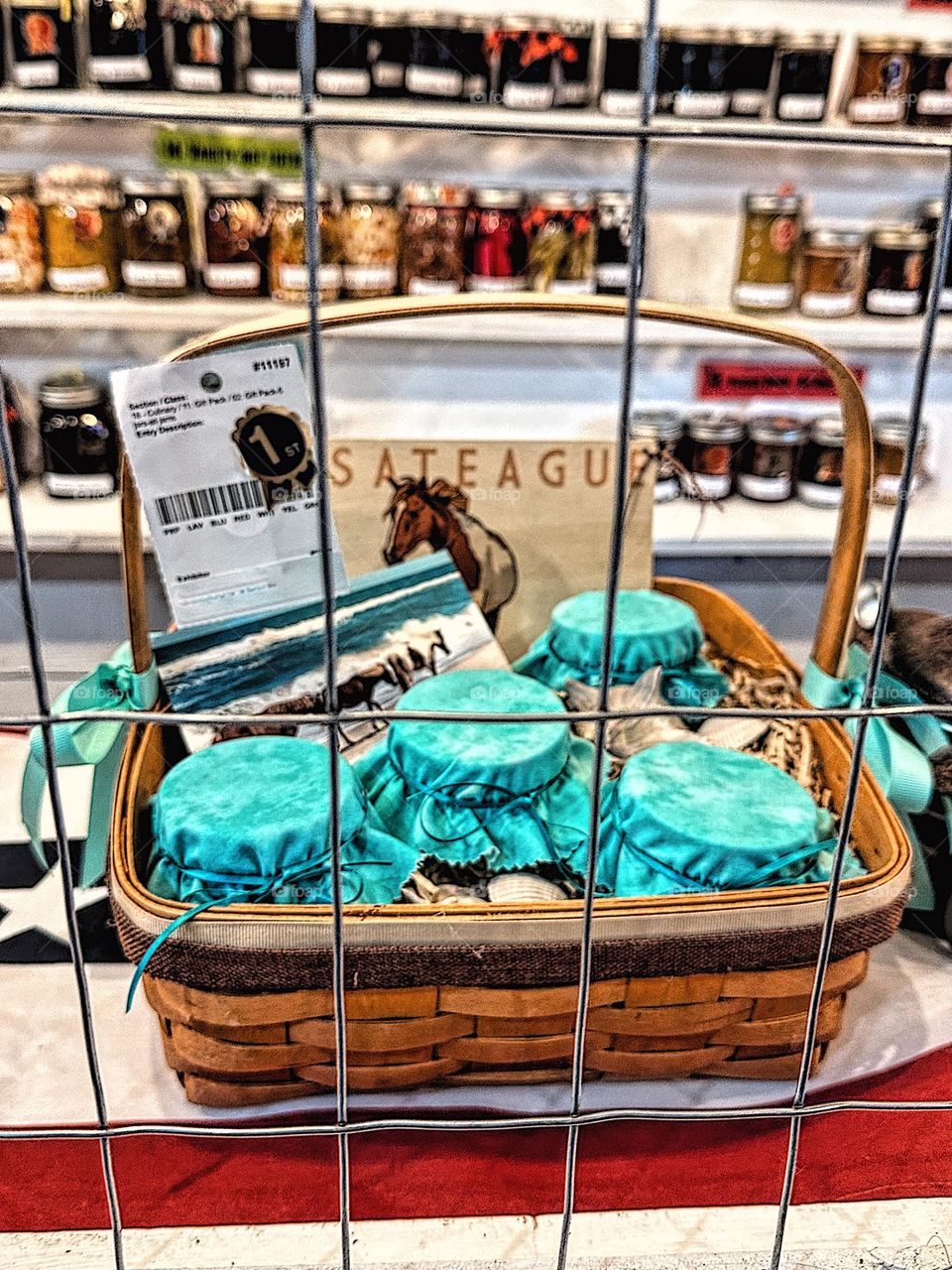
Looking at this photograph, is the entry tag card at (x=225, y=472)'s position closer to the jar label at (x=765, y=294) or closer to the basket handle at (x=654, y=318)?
the basket handle at (x=654, y=318)

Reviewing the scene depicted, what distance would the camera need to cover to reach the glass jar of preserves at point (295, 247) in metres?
1.35

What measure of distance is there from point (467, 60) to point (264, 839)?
1.18 metres

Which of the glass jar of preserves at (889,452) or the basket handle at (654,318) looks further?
the glass jar of preserves at (889,452)

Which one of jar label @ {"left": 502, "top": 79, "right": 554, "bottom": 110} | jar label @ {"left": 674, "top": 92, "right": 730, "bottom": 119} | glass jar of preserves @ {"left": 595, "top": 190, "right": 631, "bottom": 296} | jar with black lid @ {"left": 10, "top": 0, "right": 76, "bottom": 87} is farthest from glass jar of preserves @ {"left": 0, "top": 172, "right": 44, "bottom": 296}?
jar label @ {"left": 674, "top": 92, "right": 730, "bottom": 119}

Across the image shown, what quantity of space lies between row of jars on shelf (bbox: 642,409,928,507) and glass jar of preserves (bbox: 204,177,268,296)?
527 millimetres

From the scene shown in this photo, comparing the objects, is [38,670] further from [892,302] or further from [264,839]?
[892,302]

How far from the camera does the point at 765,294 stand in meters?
1.49

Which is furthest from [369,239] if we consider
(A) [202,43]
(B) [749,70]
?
(B) [749,70]

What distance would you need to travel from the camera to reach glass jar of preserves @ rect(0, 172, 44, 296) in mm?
1366

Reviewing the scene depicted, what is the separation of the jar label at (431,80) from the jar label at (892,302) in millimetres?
622

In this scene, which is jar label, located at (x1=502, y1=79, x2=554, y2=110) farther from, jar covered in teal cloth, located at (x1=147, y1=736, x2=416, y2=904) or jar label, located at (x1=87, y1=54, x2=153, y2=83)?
jar covered in teal cloth, located at (x1=147, y1=736, x2=416, y2=904)

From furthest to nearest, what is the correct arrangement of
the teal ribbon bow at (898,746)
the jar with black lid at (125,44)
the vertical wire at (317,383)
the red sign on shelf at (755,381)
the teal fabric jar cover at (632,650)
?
1. the red sign on shelf at (755,381)
2. the jar with black lid at (125,44)
3. the teal fabric jar cover at (632,650)
4. the teal ribbon bow at (898,746)
5. the vertical wire at (317,383)

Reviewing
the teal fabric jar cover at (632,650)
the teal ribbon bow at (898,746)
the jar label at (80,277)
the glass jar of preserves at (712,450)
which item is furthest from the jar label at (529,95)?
the teal ribbon bow at (898,746)

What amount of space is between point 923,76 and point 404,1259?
4.88 feet
